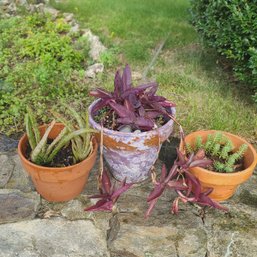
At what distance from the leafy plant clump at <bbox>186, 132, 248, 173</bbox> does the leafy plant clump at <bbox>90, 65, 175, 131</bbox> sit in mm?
321

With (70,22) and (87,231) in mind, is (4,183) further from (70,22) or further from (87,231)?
(70,22)

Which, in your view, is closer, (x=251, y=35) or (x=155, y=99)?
(x=155, y=99)

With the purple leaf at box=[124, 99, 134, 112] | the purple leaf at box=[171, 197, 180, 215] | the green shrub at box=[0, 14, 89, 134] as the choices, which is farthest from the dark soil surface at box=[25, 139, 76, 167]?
the green shrub at box=[0, 14, 89, 134]

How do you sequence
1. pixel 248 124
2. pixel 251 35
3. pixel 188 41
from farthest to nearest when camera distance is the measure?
pixel 188 41 → pixel 248 124 → pixel 251 35

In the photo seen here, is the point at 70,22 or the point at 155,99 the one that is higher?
the point at 155,99

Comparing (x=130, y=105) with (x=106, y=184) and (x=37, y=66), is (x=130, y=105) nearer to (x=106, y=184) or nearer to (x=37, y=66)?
(x=106, y=184)

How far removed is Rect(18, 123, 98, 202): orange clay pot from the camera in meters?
2.40

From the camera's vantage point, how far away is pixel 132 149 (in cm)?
252

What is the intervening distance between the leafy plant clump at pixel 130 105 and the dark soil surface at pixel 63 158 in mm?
320

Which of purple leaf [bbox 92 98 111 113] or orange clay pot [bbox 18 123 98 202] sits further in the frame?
purple leaf [bbox 92 98 111 113]

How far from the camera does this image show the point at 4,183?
2836 mm

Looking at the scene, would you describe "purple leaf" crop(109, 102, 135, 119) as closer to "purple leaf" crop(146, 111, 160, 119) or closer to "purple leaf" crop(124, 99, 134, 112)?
"purple leaf" crop(124, 99, 134, 112)

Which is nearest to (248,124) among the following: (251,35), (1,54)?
(251,35)

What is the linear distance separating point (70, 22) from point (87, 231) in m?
3.88
